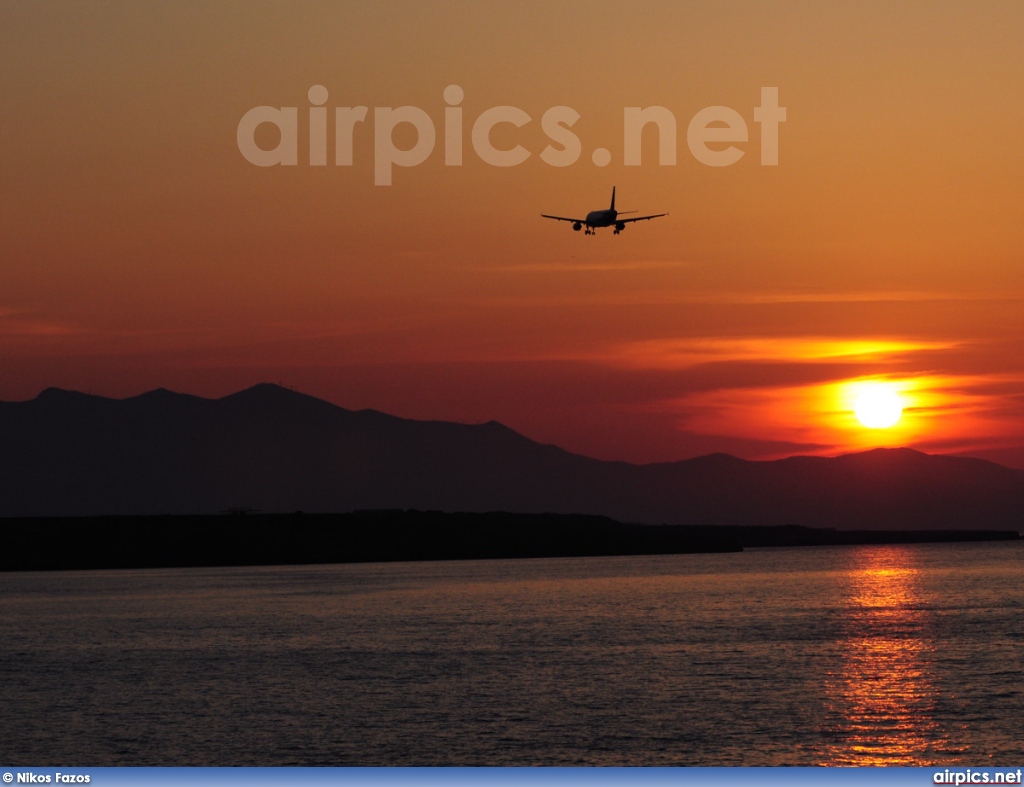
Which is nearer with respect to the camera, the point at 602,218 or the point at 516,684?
the point at 516,684

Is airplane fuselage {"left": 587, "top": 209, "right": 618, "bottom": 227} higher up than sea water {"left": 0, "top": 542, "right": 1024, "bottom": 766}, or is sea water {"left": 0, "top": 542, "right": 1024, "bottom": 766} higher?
airplane fuselage {"left": 587, "top": 209, "right": 618, "bottom": 227}

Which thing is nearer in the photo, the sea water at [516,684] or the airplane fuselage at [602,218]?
the sea water at [516,684]

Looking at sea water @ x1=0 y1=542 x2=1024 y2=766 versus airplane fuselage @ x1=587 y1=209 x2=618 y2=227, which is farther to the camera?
airplane fuselage @ x1=587 y1=209 x2=618 y2=227

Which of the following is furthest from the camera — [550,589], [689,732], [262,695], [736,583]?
[736,583]

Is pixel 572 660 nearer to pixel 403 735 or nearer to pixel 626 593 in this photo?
pixel 403 735

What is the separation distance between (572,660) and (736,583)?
103234 mm

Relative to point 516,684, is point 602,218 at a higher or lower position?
higher

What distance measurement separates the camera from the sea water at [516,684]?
55906 mm

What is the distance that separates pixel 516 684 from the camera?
241ft

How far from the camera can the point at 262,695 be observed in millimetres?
70688

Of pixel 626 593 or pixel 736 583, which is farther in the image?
pixel 736 583

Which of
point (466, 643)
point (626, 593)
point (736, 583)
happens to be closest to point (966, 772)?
point (466, 643)

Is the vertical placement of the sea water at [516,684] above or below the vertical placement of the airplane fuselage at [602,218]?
below

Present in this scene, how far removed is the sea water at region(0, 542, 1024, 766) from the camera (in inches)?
2201
